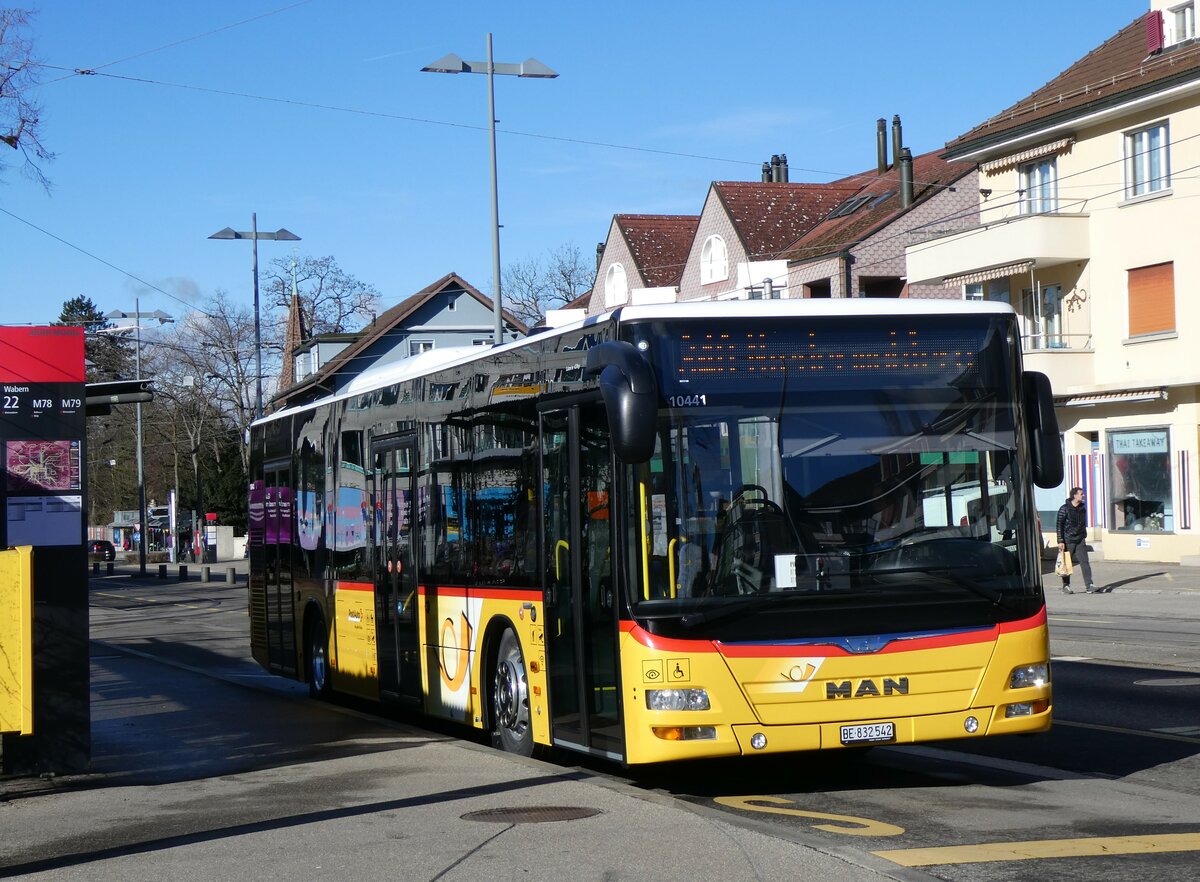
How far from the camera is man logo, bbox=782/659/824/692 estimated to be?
9062 millimetres

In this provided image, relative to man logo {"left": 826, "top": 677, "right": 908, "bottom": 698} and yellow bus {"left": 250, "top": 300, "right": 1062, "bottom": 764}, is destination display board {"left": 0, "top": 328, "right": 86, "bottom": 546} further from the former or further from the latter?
man logo {"left": 826, "top": 677, "right": 908, "bottom": 698}

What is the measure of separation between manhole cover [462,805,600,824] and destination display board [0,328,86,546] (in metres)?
3.77

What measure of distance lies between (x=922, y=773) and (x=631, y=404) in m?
3.44

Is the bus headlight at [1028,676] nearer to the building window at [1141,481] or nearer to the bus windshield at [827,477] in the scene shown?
the bus windshield at [827,477]

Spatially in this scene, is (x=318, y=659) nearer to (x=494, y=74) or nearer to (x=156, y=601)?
(x=494, y=74)

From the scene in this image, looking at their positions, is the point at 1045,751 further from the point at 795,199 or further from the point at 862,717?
the point at 795,199

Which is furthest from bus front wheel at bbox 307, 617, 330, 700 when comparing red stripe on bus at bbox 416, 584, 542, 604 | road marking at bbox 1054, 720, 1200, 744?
road marking at bbox 1054, 720, 1200, 744

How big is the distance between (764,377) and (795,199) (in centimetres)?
5254

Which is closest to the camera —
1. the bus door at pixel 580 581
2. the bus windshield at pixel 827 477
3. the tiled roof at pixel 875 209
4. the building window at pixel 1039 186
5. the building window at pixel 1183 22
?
the bus windshield at pixel 827 477

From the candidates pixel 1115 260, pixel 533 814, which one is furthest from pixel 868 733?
pixel 1115 260

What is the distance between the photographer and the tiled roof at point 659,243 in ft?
214

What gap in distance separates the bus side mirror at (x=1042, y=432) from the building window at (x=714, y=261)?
158ft

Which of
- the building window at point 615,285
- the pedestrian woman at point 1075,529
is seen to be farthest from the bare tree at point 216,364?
the pedestrian woman at point 1075,529

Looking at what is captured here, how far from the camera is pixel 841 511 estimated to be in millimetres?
→ 9148
